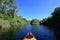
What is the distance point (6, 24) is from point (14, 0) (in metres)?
31.5

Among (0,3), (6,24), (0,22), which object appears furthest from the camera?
(0,3)

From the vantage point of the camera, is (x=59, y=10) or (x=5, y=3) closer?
(x=5, y=3)

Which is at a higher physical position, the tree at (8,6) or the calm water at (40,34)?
the tree at (8,6)

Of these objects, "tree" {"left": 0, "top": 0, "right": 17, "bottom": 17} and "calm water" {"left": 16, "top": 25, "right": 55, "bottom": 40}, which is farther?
"tree" {"left": 0, "top": 0, "right": 17, "bottom": 17}

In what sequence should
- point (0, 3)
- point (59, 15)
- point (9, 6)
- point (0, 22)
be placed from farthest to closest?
point (59, 15)
point (9, 6)
point (0, 3)
point (0, 22)

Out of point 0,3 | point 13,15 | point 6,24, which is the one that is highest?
point 0,3

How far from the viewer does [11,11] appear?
101 m

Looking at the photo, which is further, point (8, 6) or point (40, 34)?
point (8, 6)

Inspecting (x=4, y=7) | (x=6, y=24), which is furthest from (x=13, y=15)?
(x=6, y=24)

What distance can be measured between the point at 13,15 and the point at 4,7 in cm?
1104

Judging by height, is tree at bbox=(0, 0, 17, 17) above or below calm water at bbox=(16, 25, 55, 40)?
above

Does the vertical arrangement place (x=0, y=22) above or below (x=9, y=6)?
below

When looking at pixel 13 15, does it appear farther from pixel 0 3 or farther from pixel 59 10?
pixel 59 10

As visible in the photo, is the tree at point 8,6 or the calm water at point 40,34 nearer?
the calm water at point 40,34
